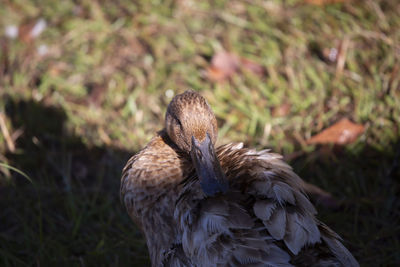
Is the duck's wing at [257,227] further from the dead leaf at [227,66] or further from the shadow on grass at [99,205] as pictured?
the dead leaf at [227,66]

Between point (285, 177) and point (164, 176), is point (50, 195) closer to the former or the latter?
point (164, 176)

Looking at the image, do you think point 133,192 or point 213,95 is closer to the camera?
point 133,192

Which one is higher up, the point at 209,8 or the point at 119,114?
the point at 209,8

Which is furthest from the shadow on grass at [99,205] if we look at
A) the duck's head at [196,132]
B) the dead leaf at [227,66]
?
the dead leaf at [227,66]

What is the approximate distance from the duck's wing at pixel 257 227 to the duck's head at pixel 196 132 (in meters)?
0.10

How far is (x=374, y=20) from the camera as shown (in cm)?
383

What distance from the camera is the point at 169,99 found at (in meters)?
3.60

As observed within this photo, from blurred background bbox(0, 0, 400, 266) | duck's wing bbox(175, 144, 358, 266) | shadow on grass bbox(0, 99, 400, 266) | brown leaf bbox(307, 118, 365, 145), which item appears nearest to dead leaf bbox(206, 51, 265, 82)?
blurred background bbox(0, 0, 400, 266)

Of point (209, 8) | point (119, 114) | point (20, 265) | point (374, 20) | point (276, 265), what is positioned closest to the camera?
point (276, 265)

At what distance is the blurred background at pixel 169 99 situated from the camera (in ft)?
8.89

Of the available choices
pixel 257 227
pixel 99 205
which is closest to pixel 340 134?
pixel 257 227

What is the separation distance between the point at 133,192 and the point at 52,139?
1379 mm

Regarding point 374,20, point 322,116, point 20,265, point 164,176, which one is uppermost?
point 374,20

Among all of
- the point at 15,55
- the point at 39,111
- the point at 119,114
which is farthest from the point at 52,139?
the point at 15,55
